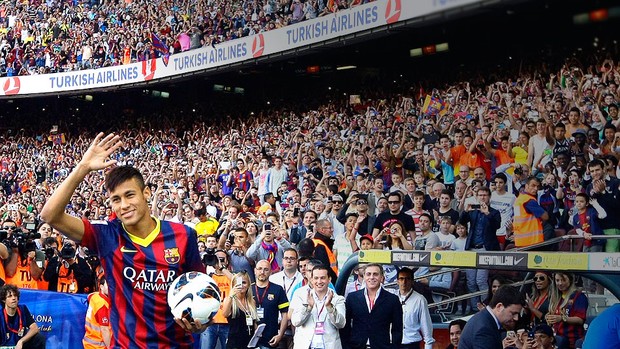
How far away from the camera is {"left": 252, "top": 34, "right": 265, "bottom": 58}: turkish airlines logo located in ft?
74.6

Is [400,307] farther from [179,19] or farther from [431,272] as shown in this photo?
[179,19]

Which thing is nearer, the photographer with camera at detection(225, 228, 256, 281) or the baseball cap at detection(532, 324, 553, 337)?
the baseball cap at detection(532, 324, 553, 337)

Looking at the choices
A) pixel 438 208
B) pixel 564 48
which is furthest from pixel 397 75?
pixel 564 48

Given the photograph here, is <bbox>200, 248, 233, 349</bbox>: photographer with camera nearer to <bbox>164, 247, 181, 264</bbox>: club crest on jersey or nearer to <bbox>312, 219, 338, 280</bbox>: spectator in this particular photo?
<bbox>312, 219, 338, 280</bbox>: spectator

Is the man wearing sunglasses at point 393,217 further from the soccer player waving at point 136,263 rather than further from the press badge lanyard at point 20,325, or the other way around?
the soccer player waving at point 136,263

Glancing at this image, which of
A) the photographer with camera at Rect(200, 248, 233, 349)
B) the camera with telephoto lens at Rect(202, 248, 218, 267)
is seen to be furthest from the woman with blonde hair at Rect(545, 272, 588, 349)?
the camera with telephoto lens at Rect(202, 248, 218, 267)

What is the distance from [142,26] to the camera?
29.3 m

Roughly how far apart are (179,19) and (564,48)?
2647cm

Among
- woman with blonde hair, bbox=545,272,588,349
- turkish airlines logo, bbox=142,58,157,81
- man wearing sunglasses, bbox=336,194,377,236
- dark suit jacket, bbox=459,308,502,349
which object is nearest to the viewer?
dark suit jacket, bbox=459,308,502,349

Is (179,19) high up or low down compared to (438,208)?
up

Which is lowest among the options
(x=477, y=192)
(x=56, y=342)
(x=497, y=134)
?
(x=56, y=342)

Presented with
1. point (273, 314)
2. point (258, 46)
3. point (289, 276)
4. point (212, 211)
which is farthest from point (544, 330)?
point (258, 46)

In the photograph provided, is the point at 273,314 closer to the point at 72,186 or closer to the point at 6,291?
the point at 6,291

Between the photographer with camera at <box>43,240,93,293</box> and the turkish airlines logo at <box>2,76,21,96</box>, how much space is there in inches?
856
